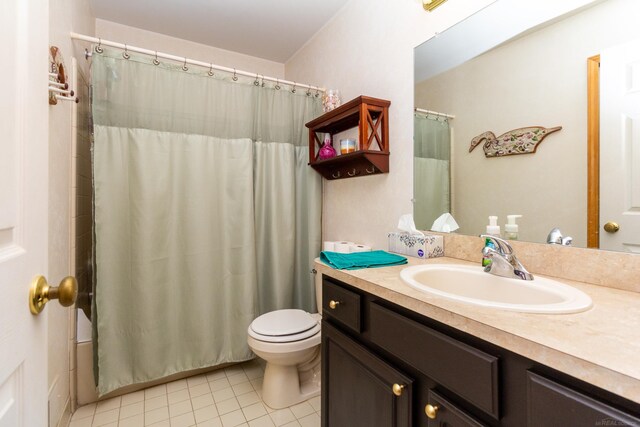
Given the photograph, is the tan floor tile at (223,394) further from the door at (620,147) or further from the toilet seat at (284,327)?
the door at (620,147)

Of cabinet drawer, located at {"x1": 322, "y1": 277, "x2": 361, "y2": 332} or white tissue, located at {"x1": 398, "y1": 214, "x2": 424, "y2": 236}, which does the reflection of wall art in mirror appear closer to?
white tissue, located at {"x1": 398, "y1": 214, "x2": 424, "y2": 236}

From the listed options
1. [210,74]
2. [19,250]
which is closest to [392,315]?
[19,250]

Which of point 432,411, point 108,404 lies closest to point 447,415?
point 432,411

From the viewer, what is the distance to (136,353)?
1721 mm

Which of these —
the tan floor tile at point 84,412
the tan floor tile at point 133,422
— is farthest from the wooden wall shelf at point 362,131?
the tan floor tile at point 84,412

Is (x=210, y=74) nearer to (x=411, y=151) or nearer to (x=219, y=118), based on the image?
(x=219, y=118)

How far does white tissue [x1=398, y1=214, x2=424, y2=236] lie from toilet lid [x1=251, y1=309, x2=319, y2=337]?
754 millimetres

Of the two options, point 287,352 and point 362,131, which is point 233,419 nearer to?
point 287,352

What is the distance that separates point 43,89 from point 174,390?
1.81 meters

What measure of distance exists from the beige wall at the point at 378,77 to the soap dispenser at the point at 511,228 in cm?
46

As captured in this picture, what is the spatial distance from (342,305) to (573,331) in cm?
65

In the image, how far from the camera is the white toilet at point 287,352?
5.14 ft

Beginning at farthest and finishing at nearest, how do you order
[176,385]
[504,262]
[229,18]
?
[229,18]
[176,385]
[504,262]

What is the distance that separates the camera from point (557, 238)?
3.21 feet
